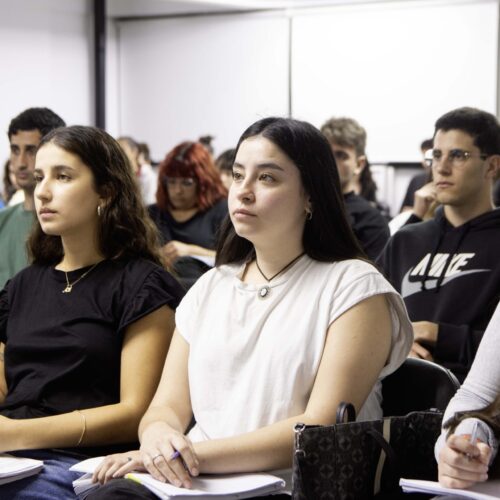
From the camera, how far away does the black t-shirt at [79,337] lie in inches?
81.8

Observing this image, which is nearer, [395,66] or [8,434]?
[8,434]

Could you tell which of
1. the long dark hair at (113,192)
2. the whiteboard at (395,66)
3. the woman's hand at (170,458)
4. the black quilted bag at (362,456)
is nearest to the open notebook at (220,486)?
the woman's hand at (170,458)

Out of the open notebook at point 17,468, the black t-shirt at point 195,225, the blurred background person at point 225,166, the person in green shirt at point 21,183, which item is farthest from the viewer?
the blurred background person at point 225,166

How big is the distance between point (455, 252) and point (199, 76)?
6.06 meters

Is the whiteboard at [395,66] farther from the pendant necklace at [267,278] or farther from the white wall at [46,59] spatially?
the pendant necklace at [267,278]

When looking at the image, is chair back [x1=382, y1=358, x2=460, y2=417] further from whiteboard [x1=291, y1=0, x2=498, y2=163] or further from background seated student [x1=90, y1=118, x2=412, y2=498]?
whiteboard [x1=291, y1=0, x2=498, y2=163]

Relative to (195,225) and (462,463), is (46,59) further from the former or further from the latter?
(462,463)

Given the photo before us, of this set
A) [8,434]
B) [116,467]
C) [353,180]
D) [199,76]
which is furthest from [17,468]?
[199,76]

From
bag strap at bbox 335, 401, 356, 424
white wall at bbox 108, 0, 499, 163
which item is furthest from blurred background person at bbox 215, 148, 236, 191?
bag strap at bbox 335, 401, 356, 424

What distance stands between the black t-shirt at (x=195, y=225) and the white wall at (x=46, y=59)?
346cm

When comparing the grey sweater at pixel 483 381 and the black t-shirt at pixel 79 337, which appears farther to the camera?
the black t-shirt at pixel 79 337

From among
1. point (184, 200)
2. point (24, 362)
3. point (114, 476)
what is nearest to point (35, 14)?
point (184, 200)

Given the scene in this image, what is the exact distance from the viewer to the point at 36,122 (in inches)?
135

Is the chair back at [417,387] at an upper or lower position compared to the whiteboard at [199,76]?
lower
